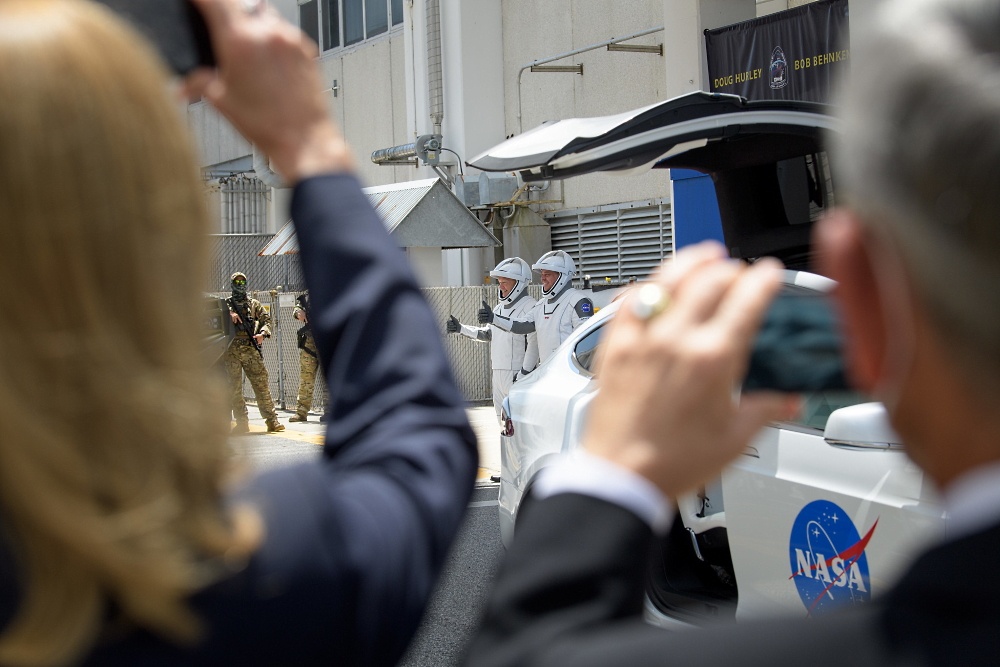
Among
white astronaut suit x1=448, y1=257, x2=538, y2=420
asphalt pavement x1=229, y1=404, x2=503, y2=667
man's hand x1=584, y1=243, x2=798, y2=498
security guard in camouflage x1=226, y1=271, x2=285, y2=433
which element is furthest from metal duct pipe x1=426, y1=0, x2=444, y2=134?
man's hand x1=584, y1=243, x2=798, y2=498

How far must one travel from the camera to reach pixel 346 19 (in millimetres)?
23500

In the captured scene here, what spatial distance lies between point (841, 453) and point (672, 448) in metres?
3.32

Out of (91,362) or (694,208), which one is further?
(694,208)

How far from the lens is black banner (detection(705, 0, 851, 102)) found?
11.8 meters

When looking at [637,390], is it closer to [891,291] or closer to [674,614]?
[891,291]

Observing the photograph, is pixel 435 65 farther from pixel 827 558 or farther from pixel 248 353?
pixel 827 558

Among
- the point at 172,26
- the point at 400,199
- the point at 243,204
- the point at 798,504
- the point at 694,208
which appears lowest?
the point at 798,504

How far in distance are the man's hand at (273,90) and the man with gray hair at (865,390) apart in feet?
1.37

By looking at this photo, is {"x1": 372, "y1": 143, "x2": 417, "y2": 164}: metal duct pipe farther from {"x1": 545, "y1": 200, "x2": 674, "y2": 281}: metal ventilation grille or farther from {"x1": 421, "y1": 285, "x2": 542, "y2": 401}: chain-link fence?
{"x1": 421, "y1": 285, "x2": 542, "y2": 401}: chain-link fence

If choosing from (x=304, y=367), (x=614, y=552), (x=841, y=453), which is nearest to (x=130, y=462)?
(x=614, y=552)

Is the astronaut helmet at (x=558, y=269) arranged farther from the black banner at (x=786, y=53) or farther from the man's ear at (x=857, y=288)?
the man's ear at (x=857, y=288)

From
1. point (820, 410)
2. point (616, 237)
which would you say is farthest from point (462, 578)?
point (616, 237)

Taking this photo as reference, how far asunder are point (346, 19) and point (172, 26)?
23.4 m

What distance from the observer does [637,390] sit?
86cm
